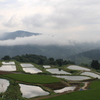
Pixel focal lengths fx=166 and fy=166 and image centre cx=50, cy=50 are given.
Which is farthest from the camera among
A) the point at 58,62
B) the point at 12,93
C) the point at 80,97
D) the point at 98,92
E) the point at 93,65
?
the point at 58,62

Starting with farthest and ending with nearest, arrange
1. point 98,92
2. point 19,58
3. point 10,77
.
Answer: point 19,58
point 10,77
point 98,92

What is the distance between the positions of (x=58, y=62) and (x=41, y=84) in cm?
7994

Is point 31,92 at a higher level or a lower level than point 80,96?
lower

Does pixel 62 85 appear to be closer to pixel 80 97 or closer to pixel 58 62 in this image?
pixel 80 97

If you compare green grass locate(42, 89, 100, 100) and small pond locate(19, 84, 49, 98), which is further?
small pond locate(19, 84, 49, 98)

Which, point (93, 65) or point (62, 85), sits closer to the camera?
point (62, 85)

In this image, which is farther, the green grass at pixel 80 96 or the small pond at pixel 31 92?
the small pond at pixel 31 92

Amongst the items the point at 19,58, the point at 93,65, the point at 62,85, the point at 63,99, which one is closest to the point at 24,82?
the point at 62,85

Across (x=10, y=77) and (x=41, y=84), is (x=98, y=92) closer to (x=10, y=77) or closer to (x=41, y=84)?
(x=41, y=84)

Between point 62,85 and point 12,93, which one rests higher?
point 12,93

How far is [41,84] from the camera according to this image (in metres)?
38.7

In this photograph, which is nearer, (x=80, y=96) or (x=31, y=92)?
(x=80, y=96)

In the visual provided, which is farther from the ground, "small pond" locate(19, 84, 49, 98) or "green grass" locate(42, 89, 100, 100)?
"green grass" locate(42, 89, 100, 100)

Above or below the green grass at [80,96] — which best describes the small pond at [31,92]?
below
